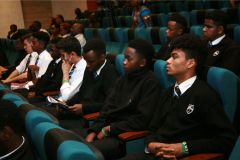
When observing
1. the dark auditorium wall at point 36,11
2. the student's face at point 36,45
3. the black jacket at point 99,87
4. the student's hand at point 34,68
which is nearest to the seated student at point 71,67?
the black jacket at point 99,87

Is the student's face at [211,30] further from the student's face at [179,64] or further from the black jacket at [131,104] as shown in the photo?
the student's face at [179,64]

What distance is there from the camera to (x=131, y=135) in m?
2.12

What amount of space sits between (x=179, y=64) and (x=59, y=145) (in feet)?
2.89

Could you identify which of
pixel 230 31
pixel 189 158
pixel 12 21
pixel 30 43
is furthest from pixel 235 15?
pixel 12 21

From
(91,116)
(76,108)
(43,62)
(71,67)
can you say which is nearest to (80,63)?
(71,67)

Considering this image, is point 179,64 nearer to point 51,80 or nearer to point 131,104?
point 131,104

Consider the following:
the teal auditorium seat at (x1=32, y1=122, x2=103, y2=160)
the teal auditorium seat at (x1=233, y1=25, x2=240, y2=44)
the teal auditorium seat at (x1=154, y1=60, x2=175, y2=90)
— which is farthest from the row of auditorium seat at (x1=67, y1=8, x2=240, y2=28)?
the teal auditorium seat at (x1=32, y1=122, x2=103, y2=160)

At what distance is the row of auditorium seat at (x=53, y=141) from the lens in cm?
116

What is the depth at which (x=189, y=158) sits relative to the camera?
1.69 m

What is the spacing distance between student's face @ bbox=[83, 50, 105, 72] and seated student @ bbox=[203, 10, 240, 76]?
0.85 meters

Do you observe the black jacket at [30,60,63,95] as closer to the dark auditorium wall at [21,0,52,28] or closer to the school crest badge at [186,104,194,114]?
the school crest badge at [186,104,194,114]

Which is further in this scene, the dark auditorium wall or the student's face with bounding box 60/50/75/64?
the dark auditorium wall

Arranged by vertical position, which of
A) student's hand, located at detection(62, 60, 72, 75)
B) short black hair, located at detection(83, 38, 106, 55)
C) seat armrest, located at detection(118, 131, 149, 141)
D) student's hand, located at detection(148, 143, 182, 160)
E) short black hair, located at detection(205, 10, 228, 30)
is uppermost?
short black hair, located at detection(205, 10, 228, 30)

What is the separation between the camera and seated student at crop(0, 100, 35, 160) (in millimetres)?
1441
